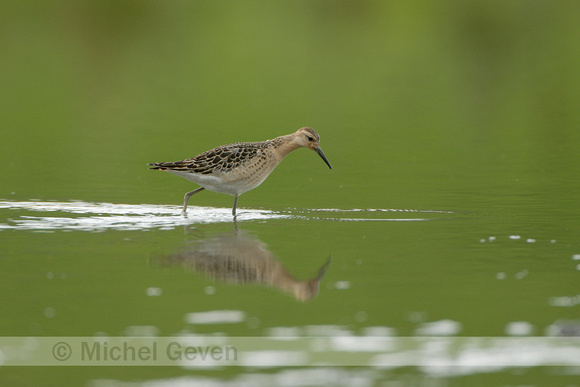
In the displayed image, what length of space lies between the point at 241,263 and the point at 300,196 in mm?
6525

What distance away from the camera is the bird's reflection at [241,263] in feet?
40.2

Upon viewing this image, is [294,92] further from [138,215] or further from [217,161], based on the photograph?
[138,215]

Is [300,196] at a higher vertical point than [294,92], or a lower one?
lower

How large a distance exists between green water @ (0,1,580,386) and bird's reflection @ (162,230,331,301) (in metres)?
0.08

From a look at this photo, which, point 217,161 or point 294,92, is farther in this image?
point 294,92

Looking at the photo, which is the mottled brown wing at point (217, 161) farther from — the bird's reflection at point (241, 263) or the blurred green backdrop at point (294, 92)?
the bird's reflection at point (241, 263)

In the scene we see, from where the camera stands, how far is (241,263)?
43.7 ft

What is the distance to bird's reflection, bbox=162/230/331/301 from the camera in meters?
12.3

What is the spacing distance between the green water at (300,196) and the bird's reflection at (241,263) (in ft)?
0.25

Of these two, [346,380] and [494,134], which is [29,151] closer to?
[494,134]

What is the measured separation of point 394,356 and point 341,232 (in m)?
6.30

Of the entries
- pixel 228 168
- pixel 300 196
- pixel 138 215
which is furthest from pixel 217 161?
pixel 300 196

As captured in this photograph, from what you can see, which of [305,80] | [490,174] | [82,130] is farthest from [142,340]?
[305,80]

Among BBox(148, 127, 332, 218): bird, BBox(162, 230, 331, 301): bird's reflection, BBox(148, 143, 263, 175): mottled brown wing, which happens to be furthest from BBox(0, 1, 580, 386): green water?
BBox(148, 143, 263, 175): mottled brown wing
